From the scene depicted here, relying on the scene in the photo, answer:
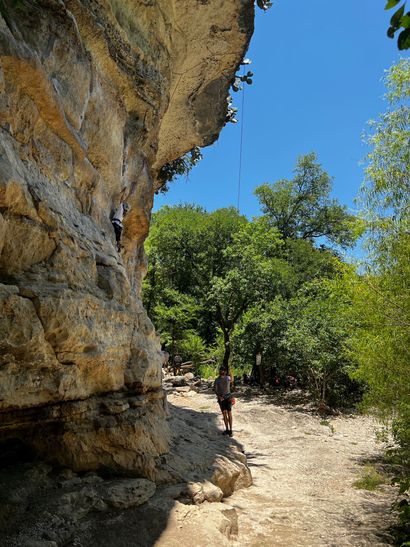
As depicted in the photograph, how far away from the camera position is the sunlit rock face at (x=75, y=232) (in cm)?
411

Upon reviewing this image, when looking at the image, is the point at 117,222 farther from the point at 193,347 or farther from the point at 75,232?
the point at 193,347

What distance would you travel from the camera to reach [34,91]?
4906 millimetres

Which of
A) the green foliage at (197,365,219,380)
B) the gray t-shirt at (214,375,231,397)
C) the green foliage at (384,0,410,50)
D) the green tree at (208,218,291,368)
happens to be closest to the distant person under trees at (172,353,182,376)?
the green foliage at (197,365,219,380)

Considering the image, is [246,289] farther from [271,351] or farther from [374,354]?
[374,354]

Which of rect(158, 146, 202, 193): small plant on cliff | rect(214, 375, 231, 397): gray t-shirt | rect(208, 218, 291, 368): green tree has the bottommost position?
rect(214, 375, 231, 397): gray t-shirt

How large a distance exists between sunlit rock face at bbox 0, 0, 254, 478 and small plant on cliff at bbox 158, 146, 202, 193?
564 cm

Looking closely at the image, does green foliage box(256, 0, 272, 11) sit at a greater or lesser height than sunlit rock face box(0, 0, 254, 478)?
greater

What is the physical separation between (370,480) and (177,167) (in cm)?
1165

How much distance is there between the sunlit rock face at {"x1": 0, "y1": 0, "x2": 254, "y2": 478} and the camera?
411 centimetres

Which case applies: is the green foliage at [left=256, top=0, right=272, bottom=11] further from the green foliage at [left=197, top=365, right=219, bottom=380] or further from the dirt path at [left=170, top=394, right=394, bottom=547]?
the green foliage at [left=197, top=365, right=219, bottom=380]

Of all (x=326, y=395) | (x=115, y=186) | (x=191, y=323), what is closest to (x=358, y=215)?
(x=115, y=186)

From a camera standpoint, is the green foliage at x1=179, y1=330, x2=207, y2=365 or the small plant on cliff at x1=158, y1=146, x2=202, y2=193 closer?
the small plant on cliff at x1=158, y1=146, x2=202, y2=193

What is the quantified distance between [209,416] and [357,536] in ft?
22.9

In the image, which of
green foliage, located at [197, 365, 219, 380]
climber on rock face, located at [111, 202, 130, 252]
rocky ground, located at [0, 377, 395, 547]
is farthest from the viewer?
green foliage, located at [197, 365, 219, 380]
